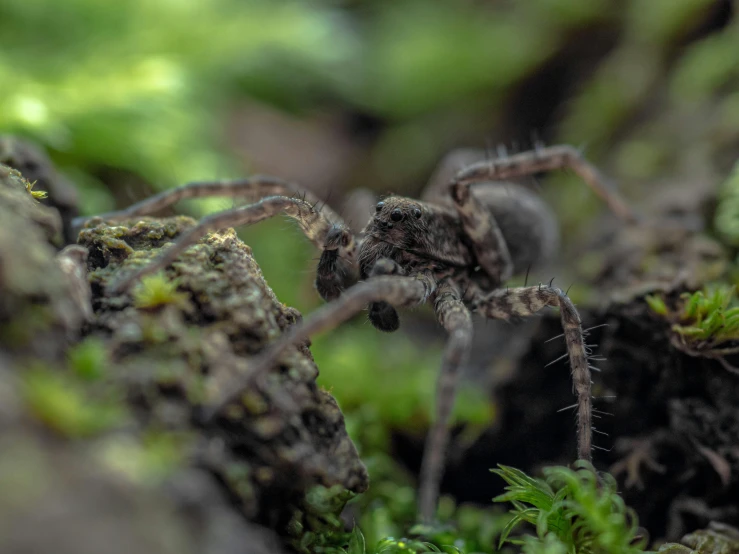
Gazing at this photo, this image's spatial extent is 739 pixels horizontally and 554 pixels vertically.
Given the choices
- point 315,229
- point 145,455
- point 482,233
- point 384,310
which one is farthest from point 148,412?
point 482,233

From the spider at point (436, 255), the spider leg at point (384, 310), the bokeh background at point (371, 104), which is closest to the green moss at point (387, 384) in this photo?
the bokeh background at point (371, 104)

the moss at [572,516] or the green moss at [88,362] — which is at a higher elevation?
the green moss at [88,362]

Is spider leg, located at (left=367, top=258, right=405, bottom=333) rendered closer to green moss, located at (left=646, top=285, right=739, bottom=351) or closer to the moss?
the moss

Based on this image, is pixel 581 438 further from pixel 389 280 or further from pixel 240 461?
pixel 240 461

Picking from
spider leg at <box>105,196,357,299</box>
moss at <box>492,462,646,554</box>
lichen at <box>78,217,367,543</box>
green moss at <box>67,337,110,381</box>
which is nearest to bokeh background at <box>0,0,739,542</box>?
spider leg at <box>105,196,357,299</box>

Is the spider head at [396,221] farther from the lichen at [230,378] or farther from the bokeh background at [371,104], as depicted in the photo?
the lichen at [230,378]
